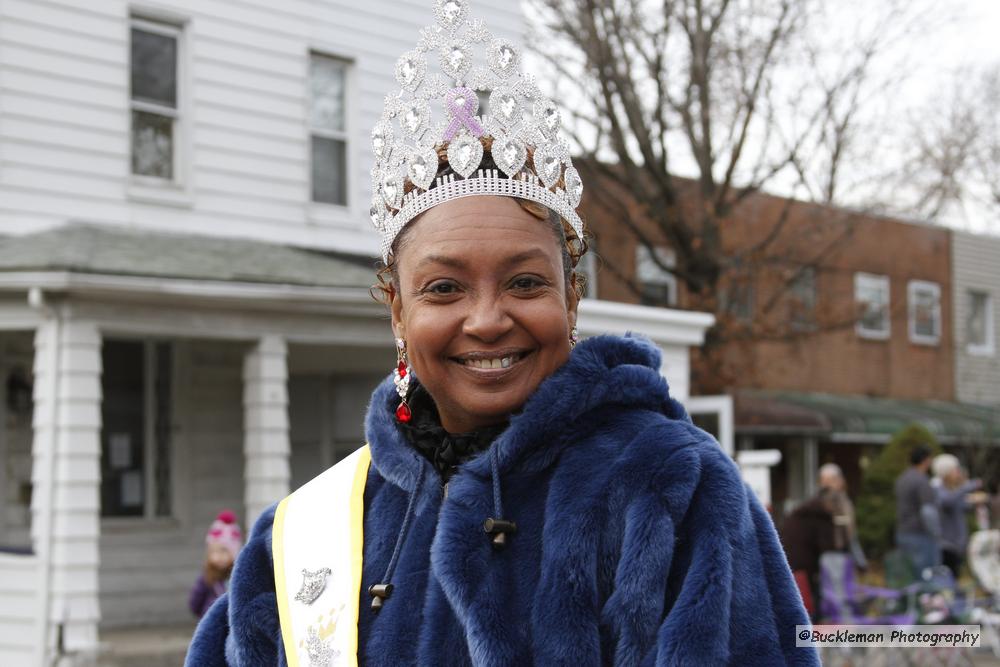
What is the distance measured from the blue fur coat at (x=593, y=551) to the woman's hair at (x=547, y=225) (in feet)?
0.58

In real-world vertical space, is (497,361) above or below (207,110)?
below

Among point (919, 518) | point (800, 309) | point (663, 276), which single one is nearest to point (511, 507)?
point (919, 518)

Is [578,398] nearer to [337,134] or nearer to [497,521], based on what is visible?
[497,521]

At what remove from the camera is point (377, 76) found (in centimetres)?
1301

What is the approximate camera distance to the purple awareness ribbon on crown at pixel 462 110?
232 centimetres

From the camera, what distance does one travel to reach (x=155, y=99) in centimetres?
1132

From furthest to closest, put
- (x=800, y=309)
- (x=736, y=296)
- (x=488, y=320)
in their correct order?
(x=800, y=309), (x=736, y=296), (x=488, y=320)

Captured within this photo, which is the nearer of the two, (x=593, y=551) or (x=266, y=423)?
(x=593, y=551)

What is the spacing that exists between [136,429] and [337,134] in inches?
140

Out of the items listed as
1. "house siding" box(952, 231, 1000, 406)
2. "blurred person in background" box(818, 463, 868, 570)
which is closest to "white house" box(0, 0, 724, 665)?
"blurred person in background" box(818, 463, 868, 570)

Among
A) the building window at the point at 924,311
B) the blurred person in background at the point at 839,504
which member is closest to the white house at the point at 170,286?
the blurred person in background at the point at 839,504

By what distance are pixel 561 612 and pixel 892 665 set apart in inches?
330

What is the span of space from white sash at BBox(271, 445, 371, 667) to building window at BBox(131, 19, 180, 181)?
9277 millimetres

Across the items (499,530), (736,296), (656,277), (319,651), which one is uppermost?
(656,277)
